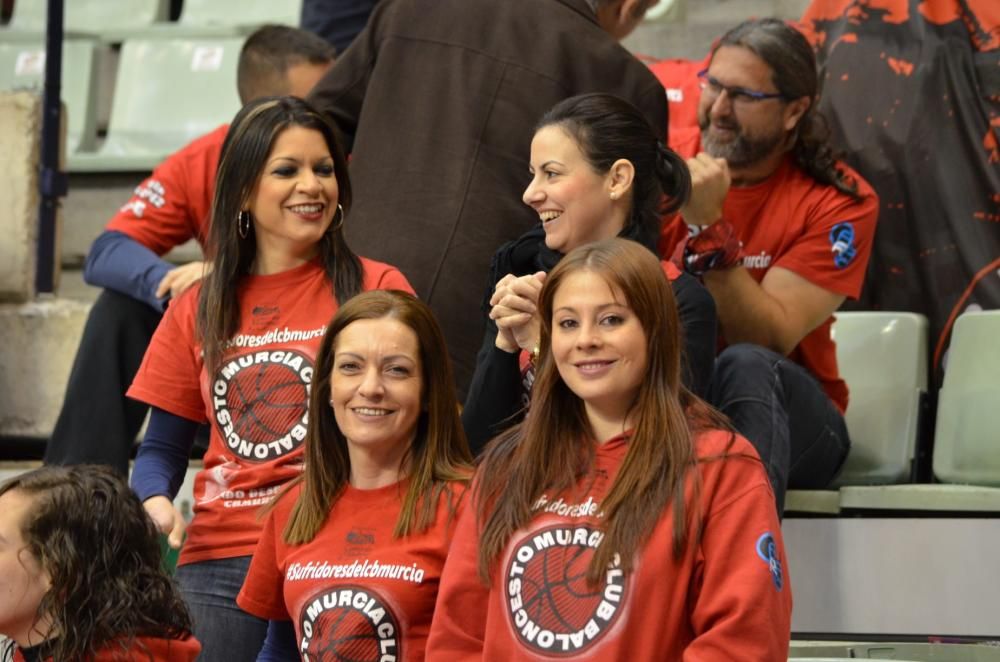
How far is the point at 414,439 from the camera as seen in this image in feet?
7.82

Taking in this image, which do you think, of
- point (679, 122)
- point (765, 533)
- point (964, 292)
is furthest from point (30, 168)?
point (765, 533)

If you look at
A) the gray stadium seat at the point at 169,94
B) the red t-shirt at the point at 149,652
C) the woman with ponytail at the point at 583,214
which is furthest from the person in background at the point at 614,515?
the gray stadium seat at the point at 169,94

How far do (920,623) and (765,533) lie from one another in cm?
92

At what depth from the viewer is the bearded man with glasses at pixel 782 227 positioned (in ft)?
9.34

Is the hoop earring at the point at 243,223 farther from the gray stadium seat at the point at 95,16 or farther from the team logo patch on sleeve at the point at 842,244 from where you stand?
the gray stadium seat at the point at 95,16

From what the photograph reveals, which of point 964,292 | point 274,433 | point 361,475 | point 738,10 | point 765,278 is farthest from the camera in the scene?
point 738,10

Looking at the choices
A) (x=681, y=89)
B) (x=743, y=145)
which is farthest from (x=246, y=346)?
(x=681, y=89)

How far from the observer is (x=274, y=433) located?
252cm

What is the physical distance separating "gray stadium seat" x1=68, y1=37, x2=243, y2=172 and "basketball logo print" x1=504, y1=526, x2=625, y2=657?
3274 millimetres

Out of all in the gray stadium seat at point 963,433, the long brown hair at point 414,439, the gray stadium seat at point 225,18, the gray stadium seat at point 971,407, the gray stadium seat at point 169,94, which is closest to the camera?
the long brown hair at point 414,439

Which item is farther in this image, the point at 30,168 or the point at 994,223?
the point at 30,168

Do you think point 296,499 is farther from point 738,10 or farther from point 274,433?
point 738,10

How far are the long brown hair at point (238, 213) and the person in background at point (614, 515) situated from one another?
1.98ft

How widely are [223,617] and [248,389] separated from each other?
0.35 m
